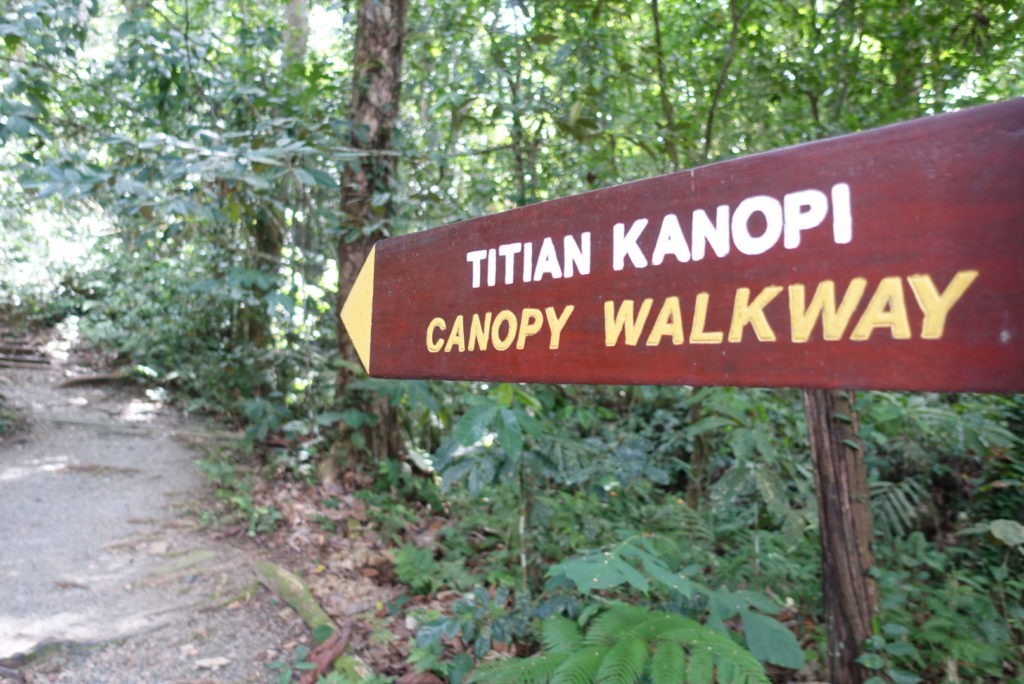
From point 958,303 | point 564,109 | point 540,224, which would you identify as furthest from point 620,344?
point 564,109

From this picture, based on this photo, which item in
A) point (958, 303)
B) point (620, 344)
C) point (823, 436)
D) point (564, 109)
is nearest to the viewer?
point (958, 303)

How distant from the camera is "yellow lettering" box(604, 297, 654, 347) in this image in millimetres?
1032

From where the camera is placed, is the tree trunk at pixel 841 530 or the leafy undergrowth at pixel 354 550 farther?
the leafy undergrowth at pixel 354 550

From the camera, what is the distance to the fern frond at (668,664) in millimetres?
1758

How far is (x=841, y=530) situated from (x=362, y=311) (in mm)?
2183

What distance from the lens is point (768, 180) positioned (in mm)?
948

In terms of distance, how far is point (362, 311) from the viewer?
161 cm

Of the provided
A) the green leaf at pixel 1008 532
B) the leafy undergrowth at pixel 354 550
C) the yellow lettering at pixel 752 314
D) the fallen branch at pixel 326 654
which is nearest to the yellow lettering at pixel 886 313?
the yellow lettering at pixel 752 314

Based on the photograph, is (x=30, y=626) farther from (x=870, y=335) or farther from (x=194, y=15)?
(x=194, y=15)

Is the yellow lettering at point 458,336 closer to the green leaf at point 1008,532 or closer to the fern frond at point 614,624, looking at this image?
the fern frond at point 614,624

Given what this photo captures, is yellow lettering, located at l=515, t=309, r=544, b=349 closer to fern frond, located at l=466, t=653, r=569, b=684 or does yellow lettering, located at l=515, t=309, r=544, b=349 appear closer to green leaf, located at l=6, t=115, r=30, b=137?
fern frond, located at l=466, t=653, r=569, b=684

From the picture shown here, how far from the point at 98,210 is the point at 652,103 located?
8.65 metres

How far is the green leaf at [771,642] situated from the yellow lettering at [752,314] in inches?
67.8

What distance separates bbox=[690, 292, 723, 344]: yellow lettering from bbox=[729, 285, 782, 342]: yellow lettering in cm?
3
